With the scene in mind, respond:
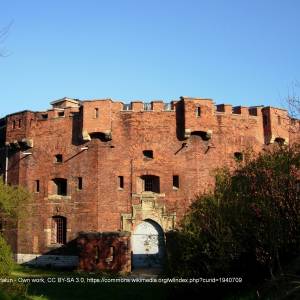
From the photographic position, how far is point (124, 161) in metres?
26.9

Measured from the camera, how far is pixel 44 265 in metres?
26.6

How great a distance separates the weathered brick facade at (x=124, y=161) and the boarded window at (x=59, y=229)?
6 centimetres

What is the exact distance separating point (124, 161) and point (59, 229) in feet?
17.9

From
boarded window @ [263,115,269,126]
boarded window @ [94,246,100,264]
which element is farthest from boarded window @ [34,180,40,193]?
boarded window @ [263,115,269,126]

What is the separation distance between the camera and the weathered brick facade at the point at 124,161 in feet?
86.9

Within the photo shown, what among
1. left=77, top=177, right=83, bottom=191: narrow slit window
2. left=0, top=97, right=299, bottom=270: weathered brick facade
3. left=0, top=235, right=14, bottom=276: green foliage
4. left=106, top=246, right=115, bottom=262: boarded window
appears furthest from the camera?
left=77, top=177, right=83, bottom=191: narrow slit window

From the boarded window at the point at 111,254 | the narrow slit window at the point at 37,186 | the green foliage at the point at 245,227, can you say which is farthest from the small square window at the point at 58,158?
the green foliage at the point at 245,227

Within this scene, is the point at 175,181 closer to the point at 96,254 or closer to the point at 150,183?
the point at 150,183

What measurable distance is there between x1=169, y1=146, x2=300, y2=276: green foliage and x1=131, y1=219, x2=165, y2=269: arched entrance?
10.3 m

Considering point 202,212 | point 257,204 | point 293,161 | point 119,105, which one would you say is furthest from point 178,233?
point 119,105

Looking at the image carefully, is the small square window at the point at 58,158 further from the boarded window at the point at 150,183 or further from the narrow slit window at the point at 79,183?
the boarded window at the point at 150,183

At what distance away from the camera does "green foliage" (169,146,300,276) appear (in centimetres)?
1209

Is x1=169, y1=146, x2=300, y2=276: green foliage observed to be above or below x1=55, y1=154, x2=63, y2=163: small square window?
below

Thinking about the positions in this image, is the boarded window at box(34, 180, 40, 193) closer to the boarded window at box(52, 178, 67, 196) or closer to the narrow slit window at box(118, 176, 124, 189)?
the boarded window at box(52, 178, 67, 196)
